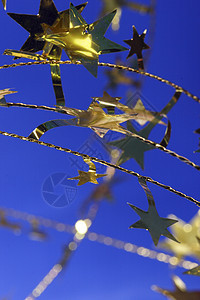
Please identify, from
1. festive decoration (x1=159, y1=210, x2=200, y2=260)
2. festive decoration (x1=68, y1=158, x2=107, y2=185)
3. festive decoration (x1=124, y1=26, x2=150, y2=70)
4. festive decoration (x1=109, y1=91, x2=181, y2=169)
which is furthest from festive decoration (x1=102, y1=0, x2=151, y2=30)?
festive decoration (x1=159, y1=210, x2=200, y2=260)

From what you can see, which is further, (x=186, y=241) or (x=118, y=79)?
(x=186, y=241)

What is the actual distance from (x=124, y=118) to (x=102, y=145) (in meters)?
0.31

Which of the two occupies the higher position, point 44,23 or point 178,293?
point 44,23

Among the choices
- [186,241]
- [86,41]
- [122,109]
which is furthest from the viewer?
[186,241]

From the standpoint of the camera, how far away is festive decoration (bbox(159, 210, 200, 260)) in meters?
2.09

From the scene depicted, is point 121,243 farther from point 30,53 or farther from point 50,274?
point 30,53

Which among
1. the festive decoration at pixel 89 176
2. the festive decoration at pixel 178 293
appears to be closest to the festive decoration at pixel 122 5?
the festive decoration at pixel 89 176

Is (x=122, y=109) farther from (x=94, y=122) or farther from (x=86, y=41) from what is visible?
(x=86, y=41)

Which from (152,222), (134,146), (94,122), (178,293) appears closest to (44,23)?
(94,122)

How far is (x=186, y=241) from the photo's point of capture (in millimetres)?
2201

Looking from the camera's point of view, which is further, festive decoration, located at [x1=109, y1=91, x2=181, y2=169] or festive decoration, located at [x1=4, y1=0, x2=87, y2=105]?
festive decoration, located at [x1=109, y1=91, x2=181, y2=169]

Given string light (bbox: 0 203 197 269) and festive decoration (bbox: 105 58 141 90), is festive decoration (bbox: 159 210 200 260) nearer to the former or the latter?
string light (bbox: 0 203 197 269)

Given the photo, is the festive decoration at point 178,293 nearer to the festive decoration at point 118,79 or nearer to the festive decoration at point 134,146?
the festive decoration at point 134,146

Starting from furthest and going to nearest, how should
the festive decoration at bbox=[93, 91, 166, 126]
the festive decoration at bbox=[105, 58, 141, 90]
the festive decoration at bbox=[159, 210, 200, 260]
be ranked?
the festive decoration at bbox=[159, 210, 200, 260]
the festive decoration at bbox=[105, 58, 141, 90]
the festive decoration at bbox=[93, 91, 166, 126]
